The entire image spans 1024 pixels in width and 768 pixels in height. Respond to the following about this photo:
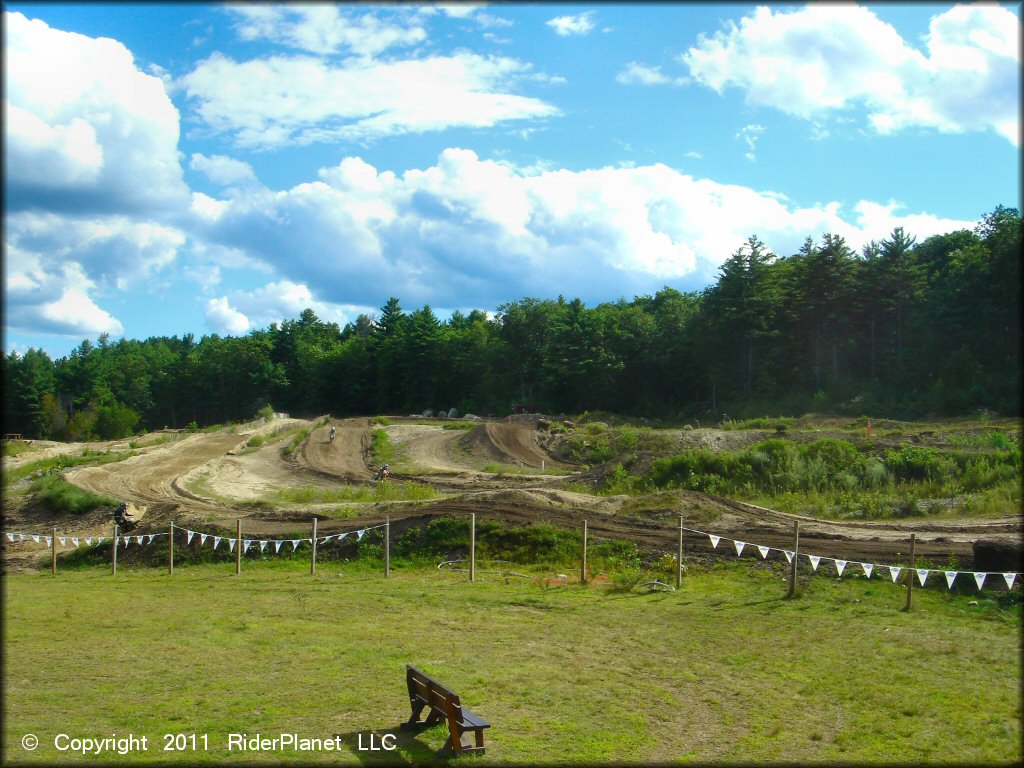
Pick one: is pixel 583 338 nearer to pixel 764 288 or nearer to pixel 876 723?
pixel 764 288

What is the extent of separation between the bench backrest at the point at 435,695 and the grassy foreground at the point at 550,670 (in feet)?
1.58

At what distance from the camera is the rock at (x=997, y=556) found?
1683 centimetres

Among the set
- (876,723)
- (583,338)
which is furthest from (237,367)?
(876,723)

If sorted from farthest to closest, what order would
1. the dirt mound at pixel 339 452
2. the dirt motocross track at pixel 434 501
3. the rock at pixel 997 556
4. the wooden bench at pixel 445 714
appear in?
the dirt mound at pixel 339 452
the dirt motocross track at pixel 434 501
the rock at pixel 997 556
the wooden bench at pixel 445 714

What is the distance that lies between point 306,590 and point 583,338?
6719cm

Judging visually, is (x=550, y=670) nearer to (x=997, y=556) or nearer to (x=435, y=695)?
(x=435, y=695)

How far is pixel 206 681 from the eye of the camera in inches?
466

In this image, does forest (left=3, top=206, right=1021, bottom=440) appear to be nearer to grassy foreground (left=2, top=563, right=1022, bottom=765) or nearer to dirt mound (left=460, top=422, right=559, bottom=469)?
grassy foreground (left=2, top=563, right=1022, bottom=765)

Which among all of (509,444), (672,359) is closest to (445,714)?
(509,444)

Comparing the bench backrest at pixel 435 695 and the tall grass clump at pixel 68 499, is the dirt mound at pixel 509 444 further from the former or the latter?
the bench backrest at pixel 435 695

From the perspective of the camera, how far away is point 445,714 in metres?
8.70

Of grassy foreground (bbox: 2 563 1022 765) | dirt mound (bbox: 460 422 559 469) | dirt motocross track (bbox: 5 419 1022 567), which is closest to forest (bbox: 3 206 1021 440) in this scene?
dirt motocross track (bbox: 5 419 1022 567)

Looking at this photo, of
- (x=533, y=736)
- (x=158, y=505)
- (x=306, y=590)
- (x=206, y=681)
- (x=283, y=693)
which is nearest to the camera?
(x=533, y=736)

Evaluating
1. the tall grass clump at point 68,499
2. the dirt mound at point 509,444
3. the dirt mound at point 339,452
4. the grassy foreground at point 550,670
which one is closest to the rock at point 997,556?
the grassy foreground at point 550,670
